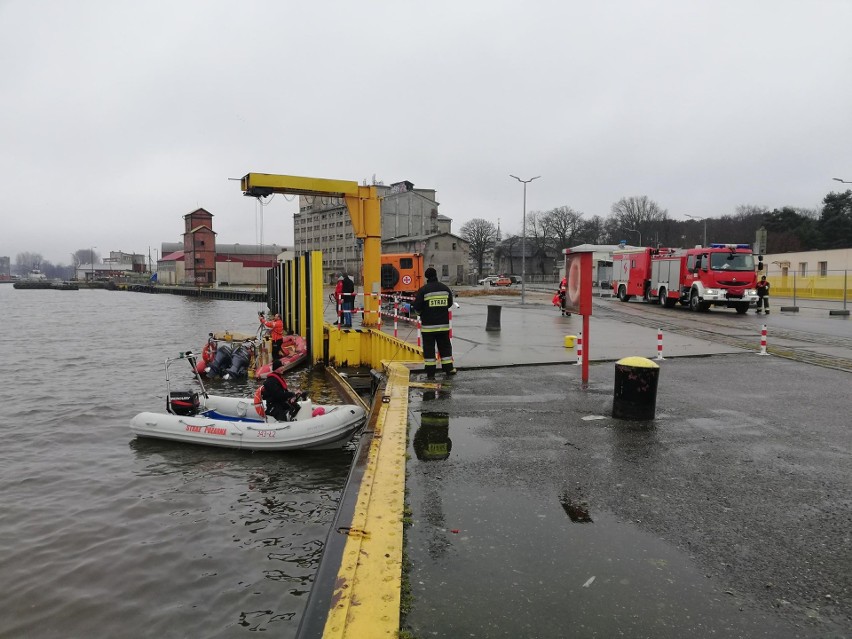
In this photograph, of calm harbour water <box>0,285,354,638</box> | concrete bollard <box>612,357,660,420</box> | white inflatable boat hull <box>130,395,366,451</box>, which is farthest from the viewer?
white inflatable boat hull <box>130,395,366,451</box>

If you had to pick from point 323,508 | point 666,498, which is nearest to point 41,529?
point 323,508

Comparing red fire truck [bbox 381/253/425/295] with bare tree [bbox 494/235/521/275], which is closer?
red fire truck [bbox 381/253/425/295]

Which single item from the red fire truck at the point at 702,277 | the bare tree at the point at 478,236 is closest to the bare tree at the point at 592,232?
the bare tree at the point at 478,236

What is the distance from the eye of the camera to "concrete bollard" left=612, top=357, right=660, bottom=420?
6859mm

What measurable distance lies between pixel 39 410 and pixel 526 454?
476 inches

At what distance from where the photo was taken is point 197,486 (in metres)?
7.93

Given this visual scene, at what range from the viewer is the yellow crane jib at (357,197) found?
16.3 meters

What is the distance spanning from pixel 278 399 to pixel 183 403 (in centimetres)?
237

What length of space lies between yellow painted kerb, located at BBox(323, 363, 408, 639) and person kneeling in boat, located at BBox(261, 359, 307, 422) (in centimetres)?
333

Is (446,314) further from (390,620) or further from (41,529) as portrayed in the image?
(390,620)

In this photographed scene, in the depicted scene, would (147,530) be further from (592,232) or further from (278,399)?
(592,232)

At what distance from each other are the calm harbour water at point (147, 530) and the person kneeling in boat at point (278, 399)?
64 cm

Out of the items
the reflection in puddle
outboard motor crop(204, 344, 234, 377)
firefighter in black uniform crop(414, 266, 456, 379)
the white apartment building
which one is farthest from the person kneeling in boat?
the white apartment building

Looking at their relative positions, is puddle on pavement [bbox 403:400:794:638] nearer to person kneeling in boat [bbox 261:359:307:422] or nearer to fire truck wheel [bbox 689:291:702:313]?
person kneeling in boat [bbox 261:359:307:422]
